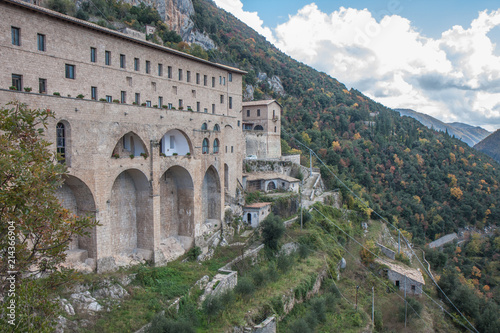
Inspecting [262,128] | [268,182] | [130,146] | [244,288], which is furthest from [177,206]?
[262,128]

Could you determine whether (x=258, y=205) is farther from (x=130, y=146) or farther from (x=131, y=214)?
(x=130, y=146)

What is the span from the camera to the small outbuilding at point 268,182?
138 ft

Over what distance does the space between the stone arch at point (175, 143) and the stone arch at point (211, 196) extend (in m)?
3.45

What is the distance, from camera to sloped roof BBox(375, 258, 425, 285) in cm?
3768

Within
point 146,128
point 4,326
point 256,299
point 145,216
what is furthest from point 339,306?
point 4,326

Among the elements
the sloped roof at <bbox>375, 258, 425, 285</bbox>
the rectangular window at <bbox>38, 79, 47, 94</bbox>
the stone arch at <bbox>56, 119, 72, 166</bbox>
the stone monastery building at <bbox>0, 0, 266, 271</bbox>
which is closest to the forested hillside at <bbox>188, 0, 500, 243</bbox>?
the sloped roof at <bbox>375, 258, 425, 285</bbox>

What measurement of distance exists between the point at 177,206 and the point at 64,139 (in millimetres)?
11232

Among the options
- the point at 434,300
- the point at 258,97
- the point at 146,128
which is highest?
the point at 258,97

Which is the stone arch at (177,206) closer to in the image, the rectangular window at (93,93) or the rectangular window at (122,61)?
the rectangular window at (93,93)

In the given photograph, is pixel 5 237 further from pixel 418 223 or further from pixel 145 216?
pixel 418 223

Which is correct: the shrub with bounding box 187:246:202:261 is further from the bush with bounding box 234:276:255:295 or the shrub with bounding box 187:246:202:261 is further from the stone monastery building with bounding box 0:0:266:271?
the bush with bounding box 234:276:255:295

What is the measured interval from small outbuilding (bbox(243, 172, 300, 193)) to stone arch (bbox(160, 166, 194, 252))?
13.0 m

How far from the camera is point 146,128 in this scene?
979 inches

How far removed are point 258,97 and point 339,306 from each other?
194 feet
